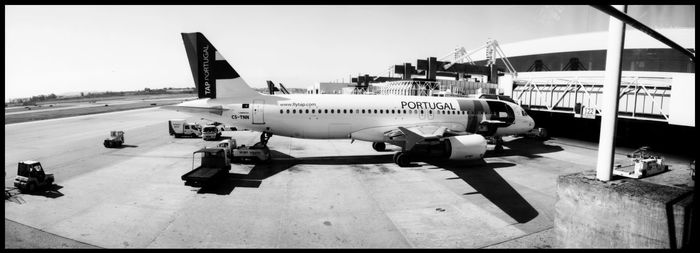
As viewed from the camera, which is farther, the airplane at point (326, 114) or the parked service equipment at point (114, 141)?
the parked service equipment at point (114, 141)

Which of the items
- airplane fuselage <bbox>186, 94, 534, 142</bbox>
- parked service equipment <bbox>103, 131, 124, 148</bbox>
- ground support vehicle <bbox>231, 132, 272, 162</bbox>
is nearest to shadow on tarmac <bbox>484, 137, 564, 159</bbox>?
airplane fuselage <bbox>186, 94, 534, 142</bbox>

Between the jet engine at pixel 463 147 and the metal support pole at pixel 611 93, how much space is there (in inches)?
427

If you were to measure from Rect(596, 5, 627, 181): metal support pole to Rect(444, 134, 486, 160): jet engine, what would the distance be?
35.6 ft

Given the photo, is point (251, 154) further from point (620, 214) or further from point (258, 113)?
point (620, 214)

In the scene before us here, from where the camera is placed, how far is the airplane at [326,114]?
2036cm

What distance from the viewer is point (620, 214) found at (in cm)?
773

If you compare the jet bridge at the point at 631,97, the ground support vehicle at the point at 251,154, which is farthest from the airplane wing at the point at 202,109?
the jet bridge at the point at 631,97

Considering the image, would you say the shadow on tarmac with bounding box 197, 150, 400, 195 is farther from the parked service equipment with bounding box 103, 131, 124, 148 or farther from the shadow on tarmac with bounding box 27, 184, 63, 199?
the parked service equipment with bounding box 103, 131, 124, 148

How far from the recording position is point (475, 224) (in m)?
11.7

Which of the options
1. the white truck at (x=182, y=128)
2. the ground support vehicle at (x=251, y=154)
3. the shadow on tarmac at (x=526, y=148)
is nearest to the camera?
the ground support vehicle at (x=251, y=154)

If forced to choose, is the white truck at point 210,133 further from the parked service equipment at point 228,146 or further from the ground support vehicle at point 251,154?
the ground support vehicle at point 251,154

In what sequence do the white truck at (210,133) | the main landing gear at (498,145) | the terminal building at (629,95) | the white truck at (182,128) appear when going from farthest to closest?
1. the white truck at (182,128)
2. the white truck at (210,133)
3. the main landing gear at (498,145)
4. the terminal building at (629,95)

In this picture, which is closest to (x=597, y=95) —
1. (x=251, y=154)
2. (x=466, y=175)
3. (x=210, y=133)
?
(x=466, y=175)

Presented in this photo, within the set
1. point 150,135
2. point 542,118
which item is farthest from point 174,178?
point 542,118
